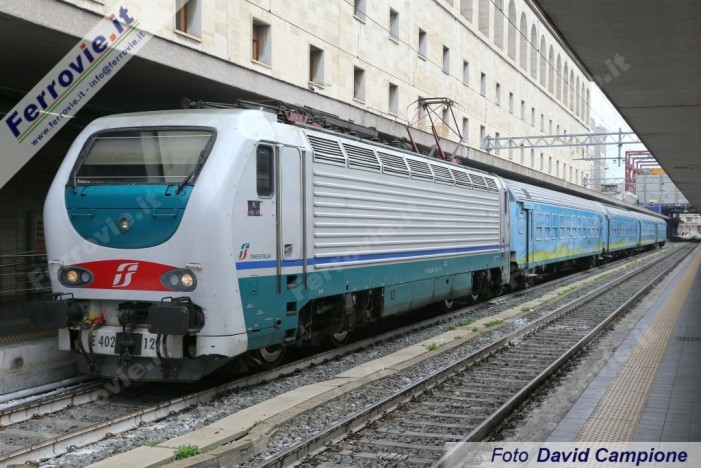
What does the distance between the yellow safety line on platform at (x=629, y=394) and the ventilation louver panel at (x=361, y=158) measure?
178 inches

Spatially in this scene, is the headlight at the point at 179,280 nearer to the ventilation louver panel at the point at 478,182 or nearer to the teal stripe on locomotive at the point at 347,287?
the teal stripe on locomotive at the point at 347,287

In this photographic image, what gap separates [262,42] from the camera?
755 inches

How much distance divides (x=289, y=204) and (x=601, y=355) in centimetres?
573

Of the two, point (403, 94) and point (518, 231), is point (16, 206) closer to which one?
point (518, 231)

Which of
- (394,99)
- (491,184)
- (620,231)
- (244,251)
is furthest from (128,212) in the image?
(620,231)

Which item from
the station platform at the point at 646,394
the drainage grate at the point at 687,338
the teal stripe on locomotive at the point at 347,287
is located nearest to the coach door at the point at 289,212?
the teal stripe on locomotive at the point at 347,287

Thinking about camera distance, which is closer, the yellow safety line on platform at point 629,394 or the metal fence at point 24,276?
the yellow safety line on platform at point 629,394

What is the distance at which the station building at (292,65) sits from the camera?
10930 millimetres

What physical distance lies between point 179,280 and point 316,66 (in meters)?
15.0

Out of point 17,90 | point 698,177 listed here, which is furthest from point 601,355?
point 698,177

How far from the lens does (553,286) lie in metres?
24.2

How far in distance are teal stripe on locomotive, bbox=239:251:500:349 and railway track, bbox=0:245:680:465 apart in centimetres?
83

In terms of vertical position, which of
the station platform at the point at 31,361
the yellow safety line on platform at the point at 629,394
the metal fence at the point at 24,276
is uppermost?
the metal fence at the point at 24,276

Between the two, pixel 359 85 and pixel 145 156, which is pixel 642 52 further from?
pixel 359 85
